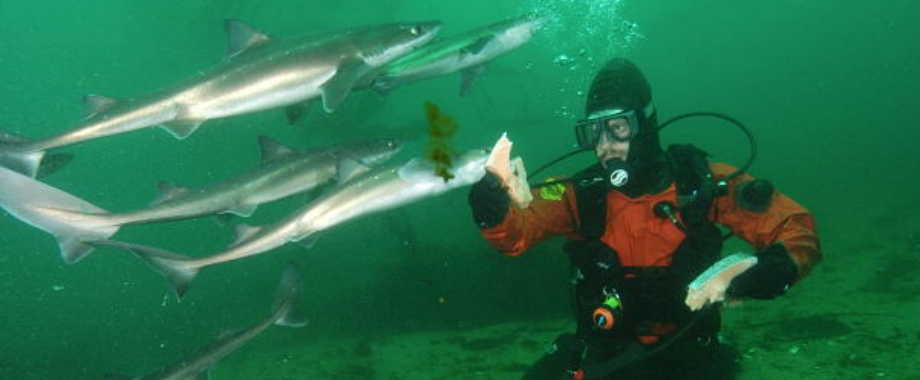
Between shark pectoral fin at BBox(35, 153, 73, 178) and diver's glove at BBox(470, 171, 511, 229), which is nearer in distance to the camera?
diver's glove at BBox(470, 171, 511, 229)

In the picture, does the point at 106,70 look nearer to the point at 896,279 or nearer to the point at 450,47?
the point at 450,47

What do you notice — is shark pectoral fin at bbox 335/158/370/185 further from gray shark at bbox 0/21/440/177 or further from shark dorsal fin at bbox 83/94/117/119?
shark dorsal fin at bbox 83/94/117/119

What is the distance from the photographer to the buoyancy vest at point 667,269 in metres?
3.60

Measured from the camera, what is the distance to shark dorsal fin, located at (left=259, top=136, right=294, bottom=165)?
18.3ft

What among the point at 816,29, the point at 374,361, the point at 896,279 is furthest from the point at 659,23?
the point at 374,361

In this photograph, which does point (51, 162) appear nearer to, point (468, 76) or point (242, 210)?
point (242, 210)

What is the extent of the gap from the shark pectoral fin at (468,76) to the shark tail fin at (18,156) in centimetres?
513

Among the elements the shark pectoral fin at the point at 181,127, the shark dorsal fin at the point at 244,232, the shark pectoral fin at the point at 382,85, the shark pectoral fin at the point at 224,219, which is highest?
the shark pectoral fin at the point at 382,85

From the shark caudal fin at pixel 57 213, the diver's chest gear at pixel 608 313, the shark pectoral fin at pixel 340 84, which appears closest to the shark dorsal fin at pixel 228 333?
the shark caudal fin at pixel 57 213

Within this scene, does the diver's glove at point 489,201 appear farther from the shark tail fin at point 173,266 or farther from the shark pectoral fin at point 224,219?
the shark pectoral fin at point 224,219

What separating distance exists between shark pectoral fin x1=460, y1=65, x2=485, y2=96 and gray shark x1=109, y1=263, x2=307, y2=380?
153 inches

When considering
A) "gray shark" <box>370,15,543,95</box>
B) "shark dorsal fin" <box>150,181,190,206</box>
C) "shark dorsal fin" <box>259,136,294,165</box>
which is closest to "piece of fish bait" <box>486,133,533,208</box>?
"gray shark" <box>370,15,543,95</box>

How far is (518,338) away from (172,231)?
92.3 feet

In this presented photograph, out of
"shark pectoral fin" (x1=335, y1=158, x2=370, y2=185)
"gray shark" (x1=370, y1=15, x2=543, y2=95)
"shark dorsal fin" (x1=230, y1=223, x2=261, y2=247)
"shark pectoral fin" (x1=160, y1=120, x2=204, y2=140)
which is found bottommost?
"shark dorsal fin" (x1=230, y1=223, x2=261, y2=247)
